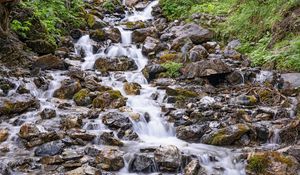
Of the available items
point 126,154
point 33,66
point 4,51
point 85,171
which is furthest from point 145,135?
point 4,51

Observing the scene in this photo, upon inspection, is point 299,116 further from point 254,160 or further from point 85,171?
point 85,171

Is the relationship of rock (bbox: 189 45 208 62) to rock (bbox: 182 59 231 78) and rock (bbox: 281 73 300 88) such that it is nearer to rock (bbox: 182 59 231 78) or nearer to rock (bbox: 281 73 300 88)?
rock (bbox: 182 59 231 78)

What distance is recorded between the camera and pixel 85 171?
6363mm

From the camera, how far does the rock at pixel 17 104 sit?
8.95 meters

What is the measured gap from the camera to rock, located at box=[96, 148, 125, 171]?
22.0ft

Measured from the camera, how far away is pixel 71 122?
834 centimetres

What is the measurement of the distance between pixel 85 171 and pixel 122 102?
368 centimetres

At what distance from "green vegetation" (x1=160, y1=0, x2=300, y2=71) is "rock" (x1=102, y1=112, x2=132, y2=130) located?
550cm

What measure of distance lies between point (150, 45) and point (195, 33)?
1898 millimetres

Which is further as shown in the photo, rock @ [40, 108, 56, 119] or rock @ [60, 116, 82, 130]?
rock @ [40, 108, 56, 119]

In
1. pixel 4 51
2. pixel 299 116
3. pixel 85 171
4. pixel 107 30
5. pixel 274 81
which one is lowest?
pixel 85 171

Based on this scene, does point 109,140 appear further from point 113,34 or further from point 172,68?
point 113,34

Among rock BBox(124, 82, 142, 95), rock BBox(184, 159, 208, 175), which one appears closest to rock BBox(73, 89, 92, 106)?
rock BBox(124, 82, 142, 95)

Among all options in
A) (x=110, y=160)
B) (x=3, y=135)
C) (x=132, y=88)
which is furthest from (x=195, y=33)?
(x=110, y=160)
